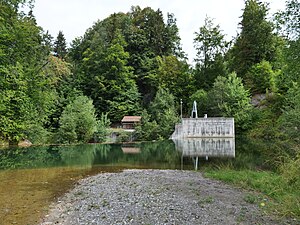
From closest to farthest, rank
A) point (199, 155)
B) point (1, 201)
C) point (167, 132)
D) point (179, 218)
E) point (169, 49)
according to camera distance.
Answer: point (179, 218), point (1, 201), point (199, 155), point (167, 132), point (169, 49)

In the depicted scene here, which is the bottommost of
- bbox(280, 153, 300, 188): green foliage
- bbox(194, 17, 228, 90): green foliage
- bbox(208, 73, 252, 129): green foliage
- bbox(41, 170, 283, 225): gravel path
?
bbox(41, 170, 283, 225): gravel path

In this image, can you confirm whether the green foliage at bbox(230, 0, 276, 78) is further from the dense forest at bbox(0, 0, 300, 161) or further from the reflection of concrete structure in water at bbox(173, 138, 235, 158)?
the reflection of concrete structure in water at bbox(173, 138, 235, 158)

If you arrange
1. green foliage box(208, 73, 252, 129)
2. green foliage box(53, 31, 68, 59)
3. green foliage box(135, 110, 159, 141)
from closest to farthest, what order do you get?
green foliage box(135, 110, 159, 141) → green foliage box(208, 73, 252, 129) → green foliage box(53, 31, 68, 59)

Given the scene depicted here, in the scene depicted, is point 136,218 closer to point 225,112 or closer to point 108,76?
point 225,112

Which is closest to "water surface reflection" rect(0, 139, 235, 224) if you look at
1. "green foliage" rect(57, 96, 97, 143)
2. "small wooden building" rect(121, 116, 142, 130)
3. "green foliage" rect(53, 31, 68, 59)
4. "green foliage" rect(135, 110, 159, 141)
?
"green foliage" rect(57, 96, 97, 143)

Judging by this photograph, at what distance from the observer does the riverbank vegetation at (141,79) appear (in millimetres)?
18891

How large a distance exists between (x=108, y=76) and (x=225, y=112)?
56.9 feet

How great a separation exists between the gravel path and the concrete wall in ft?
63.5

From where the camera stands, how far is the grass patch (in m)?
5.56

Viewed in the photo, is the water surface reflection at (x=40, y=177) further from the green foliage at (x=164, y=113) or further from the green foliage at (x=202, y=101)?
the green foliage at (x=202, y=101)

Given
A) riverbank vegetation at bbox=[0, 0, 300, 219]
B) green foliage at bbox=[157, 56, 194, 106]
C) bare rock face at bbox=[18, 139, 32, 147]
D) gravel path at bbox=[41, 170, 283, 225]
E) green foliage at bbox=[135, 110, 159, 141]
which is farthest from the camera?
green foliage at bbox=[157, 56, 194, 106]

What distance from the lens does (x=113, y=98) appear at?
38.6 meters

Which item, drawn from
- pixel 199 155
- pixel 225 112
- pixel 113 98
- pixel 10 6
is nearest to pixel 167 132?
pixel 225 112

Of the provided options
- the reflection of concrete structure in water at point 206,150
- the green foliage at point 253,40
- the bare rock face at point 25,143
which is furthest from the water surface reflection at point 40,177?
the green foliage at point 253,40
